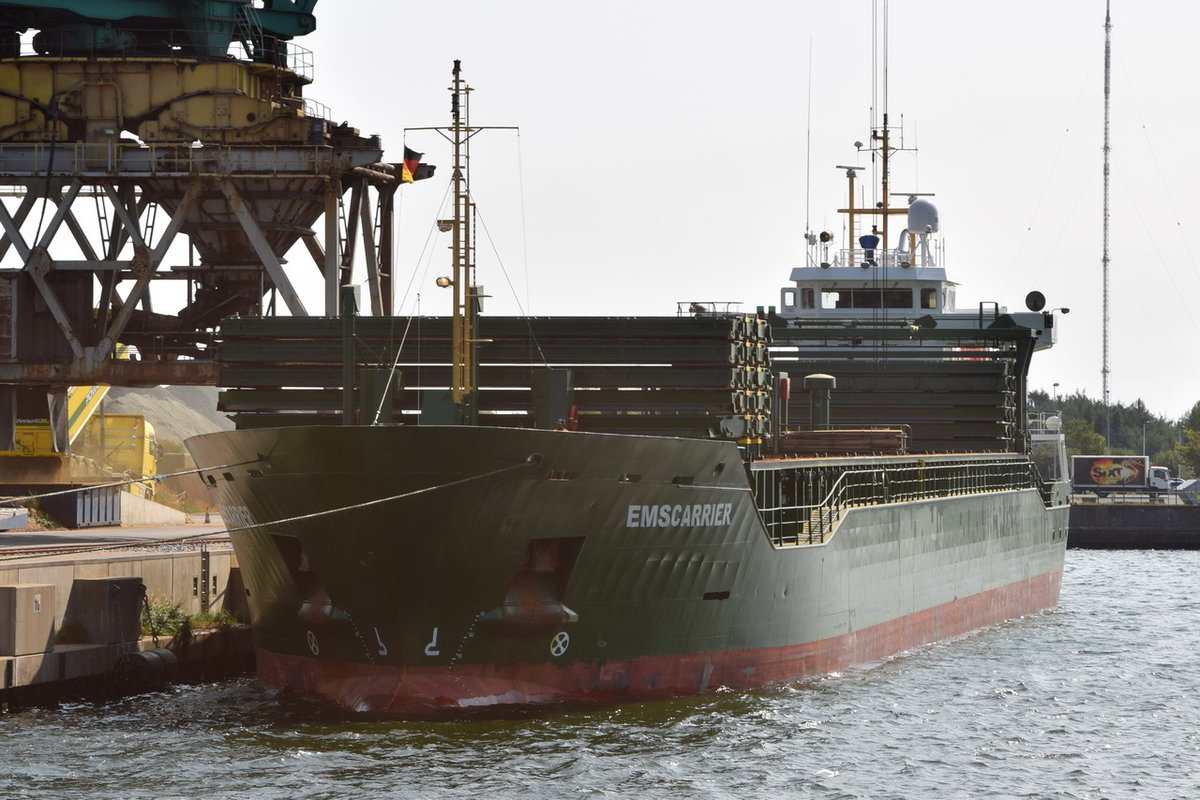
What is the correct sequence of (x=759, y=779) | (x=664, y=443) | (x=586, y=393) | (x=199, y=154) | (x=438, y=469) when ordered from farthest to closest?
(x=199, y=154)
(x=586, y=393)
(x=664, y=443)
(x=438, y=469)
(x=759, y=779)

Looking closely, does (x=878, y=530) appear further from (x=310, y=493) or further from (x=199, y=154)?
(x=199, y=154)

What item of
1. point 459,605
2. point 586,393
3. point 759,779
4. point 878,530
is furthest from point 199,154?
point 759,779

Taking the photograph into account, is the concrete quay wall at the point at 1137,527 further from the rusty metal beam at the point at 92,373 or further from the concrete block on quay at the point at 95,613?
the concrete block on quay at the point at 95,613

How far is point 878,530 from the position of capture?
35.0 metres

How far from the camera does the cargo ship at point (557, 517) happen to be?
79.6ft

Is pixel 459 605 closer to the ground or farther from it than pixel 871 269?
closer to the ground

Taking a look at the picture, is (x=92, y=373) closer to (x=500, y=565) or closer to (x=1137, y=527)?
(x=500, y=565)

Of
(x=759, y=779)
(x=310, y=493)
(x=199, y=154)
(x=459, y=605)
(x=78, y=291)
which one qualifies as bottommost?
(x=759, y=779)

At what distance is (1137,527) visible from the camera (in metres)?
86.2

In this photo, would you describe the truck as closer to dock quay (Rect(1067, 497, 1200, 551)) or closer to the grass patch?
dock quay (Rect(1067, 497, 1200, 551))

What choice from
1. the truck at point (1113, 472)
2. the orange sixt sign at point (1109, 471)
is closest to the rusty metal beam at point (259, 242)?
the truck at point (1113, 472)

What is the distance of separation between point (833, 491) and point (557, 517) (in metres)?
9.84

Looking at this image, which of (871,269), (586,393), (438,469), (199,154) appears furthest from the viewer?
(871,269)

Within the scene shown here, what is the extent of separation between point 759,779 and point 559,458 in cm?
546
